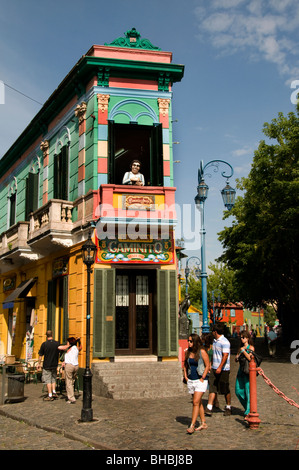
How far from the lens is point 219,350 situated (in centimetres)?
955

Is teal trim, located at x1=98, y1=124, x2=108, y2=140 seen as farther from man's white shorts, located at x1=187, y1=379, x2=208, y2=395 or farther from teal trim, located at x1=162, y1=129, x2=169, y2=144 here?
man's white shorts, located at x1=187, y1=379, x2=208, y2=395

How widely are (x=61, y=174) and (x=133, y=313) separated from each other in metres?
6.01

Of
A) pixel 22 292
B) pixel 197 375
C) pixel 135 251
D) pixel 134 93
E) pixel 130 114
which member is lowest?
pixel 197 375

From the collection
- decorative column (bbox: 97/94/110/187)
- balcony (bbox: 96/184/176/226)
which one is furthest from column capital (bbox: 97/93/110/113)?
balcony (bbox: 96/184/176/226)

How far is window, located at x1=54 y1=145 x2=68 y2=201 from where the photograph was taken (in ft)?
53.9

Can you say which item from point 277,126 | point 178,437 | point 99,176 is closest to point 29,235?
point 99,176

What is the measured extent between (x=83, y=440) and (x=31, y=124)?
1502 centimetres

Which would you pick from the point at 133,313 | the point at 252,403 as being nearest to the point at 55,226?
the point at 133,313

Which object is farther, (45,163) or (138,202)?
(45,163)

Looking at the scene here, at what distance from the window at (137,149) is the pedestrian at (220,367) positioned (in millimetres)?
6291

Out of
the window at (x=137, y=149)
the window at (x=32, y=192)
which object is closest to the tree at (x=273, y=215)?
the window at (x=137, y=149)

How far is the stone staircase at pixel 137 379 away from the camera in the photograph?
1243cm

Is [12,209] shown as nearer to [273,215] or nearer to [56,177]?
[56,177]

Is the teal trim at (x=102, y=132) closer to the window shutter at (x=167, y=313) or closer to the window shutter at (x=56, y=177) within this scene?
the window shutter at (x=56, y=177)
